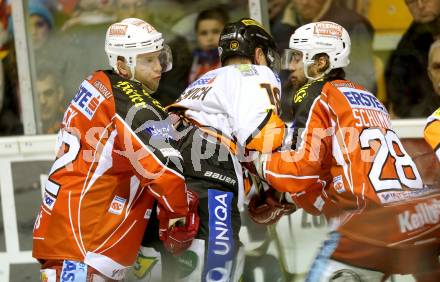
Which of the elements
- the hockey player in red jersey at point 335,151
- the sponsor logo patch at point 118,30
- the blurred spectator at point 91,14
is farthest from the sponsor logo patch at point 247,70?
the blurred spectator at point 91,14

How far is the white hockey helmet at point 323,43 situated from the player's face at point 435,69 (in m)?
1.27

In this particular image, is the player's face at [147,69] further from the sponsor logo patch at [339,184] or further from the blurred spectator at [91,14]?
the blurred spectator at [91,14]

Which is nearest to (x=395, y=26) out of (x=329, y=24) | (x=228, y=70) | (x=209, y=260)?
(x=329, y=24)

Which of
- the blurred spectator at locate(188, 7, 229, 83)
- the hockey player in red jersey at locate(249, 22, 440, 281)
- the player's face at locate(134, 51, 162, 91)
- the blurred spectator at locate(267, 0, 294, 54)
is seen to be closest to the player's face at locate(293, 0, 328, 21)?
→ the blurred spectator at locate(267, 0, 294, 54)

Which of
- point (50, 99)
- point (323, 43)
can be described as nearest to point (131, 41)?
point (323, 43)

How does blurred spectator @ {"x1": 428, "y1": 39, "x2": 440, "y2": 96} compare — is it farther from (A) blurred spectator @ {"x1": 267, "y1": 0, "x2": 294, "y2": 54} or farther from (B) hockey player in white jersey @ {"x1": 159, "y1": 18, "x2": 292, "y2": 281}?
(B) hockey player in white jersey @ {"x1": 159, "y1": 18, "x2": 292, "y2": 281}

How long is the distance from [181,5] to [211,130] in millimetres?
1993

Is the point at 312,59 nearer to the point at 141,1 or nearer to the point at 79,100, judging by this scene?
the point at 79,100

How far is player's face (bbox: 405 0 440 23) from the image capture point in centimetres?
620

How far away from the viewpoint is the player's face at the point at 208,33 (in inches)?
257

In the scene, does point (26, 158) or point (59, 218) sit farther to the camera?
point (26, 158)

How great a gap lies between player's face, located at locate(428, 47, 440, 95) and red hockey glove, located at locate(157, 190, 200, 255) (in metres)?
2.27

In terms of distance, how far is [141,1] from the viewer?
6.57 metres

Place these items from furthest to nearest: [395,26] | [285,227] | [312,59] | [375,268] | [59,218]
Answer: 1. [395,26]
2. [285,227]
3. [312,59]
4. [59,218]
5. [375,268]
